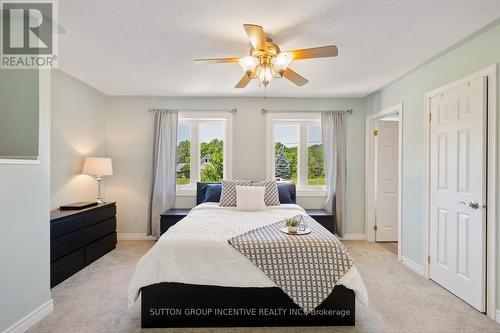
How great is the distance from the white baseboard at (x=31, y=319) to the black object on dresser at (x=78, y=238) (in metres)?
0.61

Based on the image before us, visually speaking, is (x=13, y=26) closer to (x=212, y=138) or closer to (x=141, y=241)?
(x=212, y=138)

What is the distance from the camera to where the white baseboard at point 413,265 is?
3.15m

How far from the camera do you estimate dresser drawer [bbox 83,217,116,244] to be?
340 centimetres

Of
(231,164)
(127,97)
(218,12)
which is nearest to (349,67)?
(218,12)

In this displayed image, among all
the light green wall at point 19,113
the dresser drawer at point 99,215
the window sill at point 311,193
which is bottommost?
the dresser drawer at point 99,215

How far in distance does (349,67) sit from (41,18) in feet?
10.3

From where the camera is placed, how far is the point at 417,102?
3.27 m

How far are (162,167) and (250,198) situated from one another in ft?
5.80

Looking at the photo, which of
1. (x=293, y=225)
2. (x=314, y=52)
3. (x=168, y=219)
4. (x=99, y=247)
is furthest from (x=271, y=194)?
(x=99, y=247)

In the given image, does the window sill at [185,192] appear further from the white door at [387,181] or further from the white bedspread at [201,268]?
the white door at [387,181]

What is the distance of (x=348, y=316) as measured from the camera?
6.93 feet

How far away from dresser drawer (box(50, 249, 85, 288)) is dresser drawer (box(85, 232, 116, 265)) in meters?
0.10

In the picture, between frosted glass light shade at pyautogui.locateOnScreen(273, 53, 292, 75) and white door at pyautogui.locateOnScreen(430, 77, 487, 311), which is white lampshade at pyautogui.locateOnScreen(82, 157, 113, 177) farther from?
white door at pyautogui.locateOnScreen(430, 77, 487, 311)

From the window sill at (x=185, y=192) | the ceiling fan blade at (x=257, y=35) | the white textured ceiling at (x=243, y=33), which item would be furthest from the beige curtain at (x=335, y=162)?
the ceiling fan blade at (x=257, y=35)
